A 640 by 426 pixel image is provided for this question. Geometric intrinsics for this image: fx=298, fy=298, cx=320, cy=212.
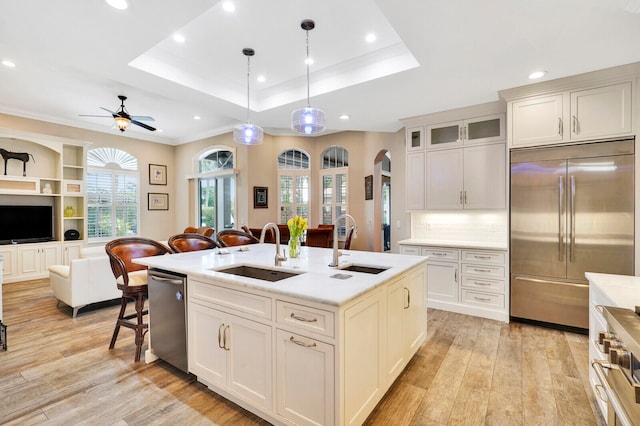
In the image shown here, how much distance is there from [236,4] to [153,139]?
6.33 meters

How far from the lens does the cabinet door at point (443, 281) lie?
3.94 metres

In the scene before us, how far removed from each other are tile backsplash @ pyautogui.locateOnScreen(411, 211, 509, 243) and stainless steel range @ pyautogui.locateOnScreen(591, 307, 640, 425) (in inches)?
106

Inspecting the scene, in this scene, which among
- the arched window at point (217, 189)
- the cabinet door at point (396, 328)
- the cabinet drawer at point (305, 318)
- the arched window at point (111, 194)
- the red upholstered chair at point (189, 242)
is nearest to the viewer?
the cabinet drawer at point (305, 318)

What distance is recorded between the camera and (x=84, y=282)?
3812 mm

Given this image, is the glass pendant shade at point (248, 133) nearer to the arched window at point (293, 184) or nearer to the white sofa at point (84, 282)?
the white sofa at point (84, 282)

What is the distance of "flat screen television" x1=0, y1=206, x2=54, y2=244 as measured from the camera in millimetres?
5559

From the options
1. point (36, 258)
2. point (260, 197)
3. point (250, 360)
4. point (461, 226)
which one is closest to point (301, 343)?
point (250, 360)

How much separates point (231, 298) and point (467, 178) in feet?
11.5

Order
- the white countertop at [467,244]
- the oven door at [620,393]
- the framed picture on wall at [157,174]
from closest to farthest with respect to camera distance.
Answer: the oven door at [620,393] → the white countertop at [467,244] → the framed picture on wall at [157,174]

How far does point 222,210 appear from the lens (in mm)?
7371

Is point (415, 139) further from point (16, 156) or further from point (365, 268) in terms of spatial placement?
point (16, 156)

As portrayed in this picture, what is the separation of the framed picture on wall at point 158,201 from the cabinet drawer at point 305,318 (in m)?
7.39

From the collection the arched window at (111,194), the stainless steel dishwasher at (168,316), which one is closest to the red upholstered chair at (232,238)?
the stainless steel dishwasher at (168,316)

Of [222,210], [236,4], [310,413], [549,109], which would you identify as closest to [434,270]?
[549,109]
